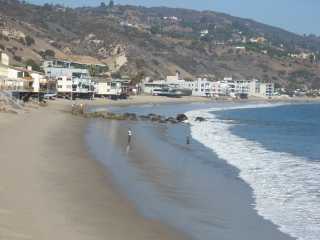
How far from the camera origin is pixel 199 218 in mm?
14945

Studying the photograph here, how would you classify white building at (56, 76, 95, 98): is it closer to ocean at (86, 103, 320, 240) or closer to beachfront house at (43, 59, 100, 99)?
beachfront house at (43, 59, 100, 99)

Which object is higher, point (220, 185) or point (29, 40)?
point (29, 40)

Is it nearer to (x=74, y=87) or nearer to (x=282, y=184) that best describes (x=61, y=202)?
(x=282, y=184)

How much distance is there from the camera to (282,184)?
2064cm

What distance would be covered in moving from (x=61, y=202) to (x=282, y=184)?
829 cm

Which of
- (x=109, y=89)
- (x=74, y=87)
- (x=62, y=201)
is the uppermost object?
(x=74, y=87)

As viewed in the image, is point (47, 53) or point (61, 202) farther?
point (47, 53)

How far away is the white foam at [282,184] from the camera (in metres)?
14.9

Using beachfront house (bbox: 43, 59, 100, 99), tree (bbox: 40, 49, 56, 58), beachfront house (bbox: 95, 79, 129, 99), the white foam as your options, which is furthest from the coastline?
tree (bbox: 40, 49, 56, 58)

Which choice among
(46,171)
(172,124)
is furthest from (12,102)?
(46,171)

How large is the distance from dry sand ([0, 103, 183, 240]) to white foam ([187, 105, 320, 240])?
318 cm

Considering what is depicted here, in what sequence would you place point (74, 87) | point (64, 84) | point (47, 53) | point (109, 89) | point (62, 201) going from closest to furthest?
point (62, 201)
point (64, 84)
point (74, 87)
point (109, 89)
point (47, 53)

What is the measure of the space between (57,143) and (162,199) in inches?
534

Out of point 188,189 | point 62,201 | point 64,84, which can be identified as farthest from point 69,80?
point 62,201
